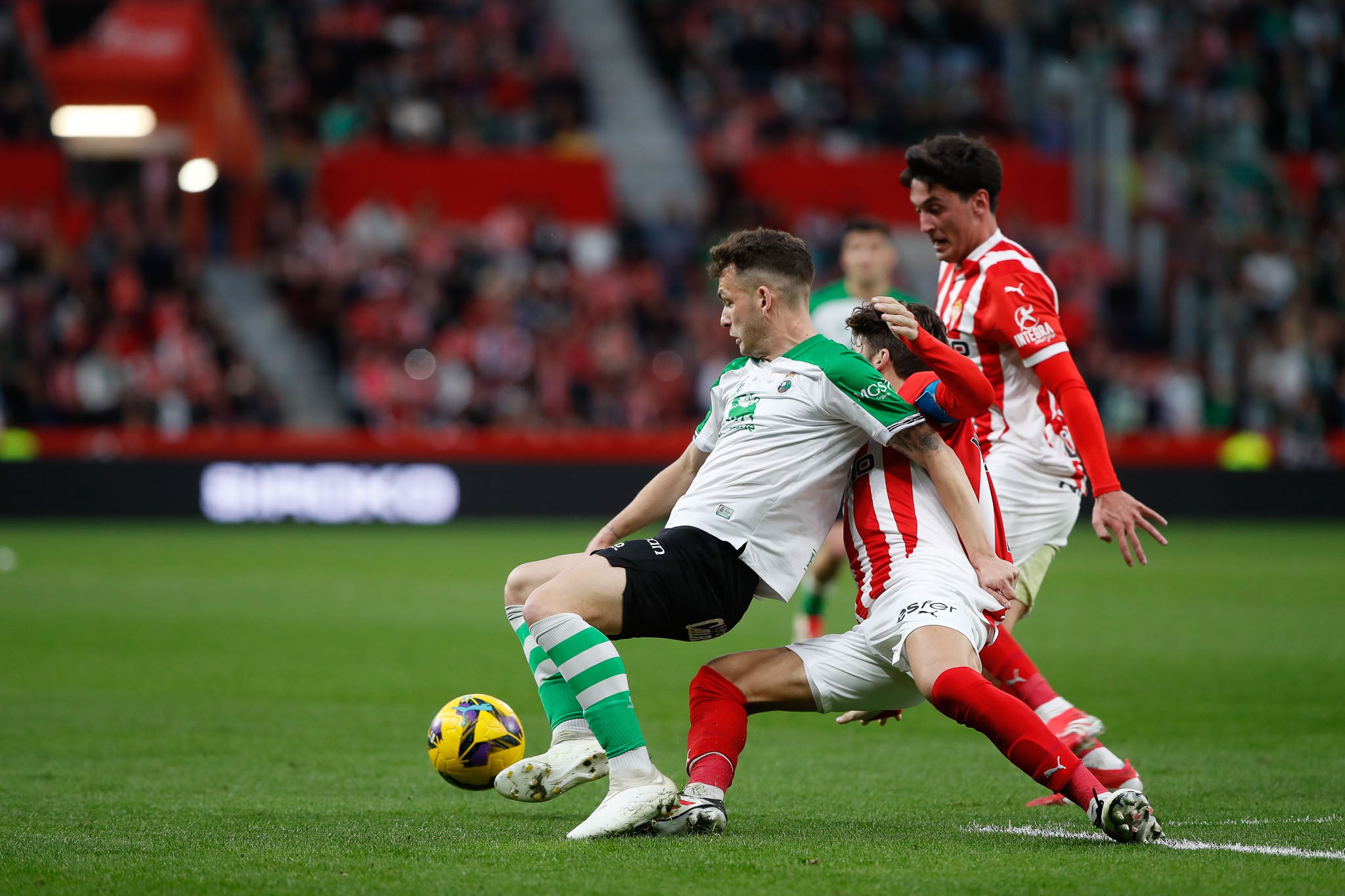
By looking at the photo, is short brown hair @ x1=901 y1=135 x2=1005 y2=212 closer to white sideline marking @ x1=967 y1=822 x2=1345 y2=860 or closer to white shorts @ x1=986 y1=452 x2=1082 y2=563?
white shorts @ x1=986 y1=452 x2=1082 y2=563

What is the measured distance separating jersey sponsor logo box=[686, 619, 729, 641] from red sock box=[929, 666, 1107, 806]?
74 cm

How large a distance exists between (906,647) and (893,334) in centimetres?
107

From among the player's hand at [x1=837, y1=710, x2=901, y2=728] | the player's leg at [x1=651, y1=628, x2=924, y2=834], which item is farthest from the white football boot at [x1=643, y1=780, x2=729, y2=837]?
the player's hand at [x1=837, y1=710, x2=901, y2=728]

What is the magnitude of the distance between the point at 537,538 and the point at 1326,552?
8.71 m

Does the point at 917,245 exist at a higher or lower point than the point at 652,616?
higher

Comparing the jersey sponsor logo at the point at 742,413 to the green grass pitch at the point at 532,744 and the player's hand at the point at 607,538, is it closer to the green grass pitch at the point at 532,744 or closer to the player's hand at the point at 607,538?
the player's hand at the point at 607,538

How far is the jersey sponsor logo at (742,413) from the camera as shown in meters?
5.22

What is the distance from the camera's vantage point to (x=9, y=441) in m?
19.7

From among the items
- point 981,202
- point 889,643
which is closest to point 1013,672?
point 889,643

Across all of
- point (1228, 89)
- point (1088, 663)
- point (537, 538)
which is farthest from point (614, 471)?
point (1228, 89)

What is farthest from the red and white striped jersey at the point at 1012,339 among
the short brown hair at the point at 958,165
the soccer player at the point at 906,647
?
the soccer player at the point at 906,647

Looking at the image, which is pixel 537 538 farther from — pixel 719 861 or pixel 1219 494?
pixel 719 861

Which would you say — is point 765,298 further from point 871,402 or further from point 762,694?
point 762,694

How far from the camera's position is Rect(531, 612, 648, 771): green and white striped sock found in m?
4.89
